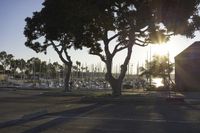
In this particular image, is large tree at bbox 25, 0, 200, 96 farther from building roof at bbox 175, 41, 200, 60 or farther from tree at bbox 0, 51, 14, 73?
tree at bbox 0, 51, 14, 73

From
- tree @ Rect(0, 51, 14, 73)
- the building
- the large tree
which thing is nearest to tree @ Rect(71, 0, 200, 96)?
the large tree

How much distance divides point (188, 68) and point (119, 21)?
22224 millimetres

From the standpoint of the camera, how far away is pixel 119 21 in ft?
122

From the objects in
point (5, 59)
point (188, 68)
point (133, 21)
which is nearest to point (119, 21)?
point (133, 21)

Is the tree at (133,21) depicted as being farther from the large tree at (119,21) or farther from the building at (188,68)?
the building at (188,68)

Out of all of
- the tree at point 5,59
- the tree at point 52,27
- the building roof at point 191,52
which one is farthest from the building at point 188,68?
the tree at point 5,59

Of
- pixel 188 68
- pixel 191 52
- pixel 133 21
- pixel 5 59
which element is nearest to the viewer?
pixel 133 21

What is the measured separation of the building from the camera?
56.2m

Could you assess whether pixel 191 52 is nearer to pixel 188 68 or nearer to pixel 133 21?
pixel 188 68

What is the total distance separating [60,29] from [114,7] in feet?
25.3

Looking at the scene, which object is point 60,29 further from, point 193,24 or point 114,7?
point 193,24

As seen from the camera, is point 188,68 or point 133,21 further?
point 188,68

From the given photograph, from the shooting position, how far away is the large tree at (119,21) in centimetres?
3453

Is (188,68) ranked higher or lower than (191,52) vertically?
lower
